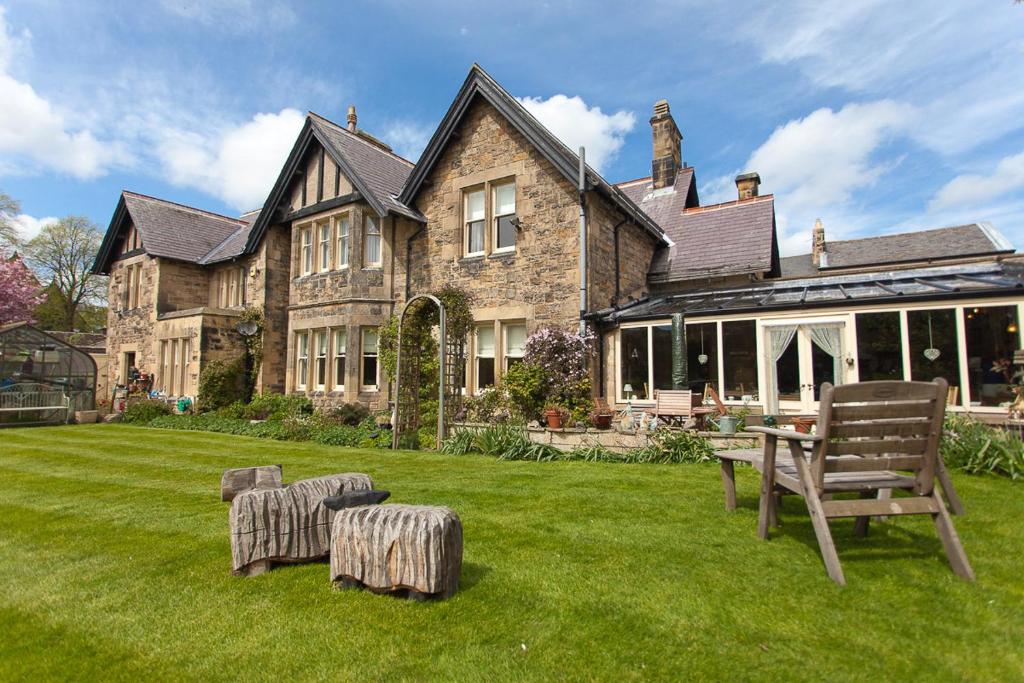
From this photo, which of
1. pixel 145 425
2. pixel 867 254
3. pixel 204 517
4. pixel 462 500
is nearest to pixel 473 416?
pixel 462 500

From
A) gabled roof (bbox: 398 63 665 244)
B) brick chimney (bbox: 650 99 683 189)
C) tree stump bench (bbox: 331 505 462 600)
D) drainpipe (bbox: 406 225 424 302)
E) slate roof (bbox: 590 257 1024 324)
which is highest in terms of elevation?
brick chimney (bbox: 650 99 683 189)

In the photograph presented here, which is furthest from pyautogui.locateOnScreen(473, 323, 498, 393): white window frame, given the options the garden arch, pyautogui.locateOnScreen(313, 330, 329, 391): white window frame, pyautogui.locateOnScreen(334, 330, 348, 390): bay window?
pyautogui.locateOnScreen(313, 330, 329, 391): white window frame

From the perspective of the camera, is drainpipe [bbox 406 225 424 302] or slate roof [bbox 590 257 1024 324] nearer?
slate roof [bbox 590 257 1024 324]

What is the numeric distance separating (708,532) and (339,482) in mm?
3163

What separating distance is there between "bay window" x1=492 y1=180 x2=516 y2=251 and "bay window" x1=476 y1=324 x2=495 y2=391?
226cm

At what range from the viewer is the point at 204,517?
5598 millimetres

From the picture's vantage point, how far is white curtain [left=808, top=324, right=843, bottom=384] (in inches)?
439

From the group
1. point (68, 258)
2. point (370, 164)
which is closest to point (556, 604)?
point (370, 164)

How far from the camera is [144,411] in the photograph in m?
18.4

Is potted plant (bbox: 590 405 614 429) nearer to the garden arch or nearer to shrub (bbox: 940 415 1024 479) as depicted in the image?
the garden arch

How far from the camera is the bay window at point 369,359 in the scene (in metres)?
15.9

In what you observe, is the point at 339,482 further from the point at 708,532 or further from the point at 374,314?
the point at 374,314

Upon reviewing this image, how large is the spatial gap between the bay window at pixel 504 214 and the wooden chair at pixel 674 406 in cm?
562

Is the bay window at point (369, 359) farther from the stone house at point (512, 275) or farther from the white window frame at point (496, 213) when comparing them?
the white window frame at point (496, 213)
